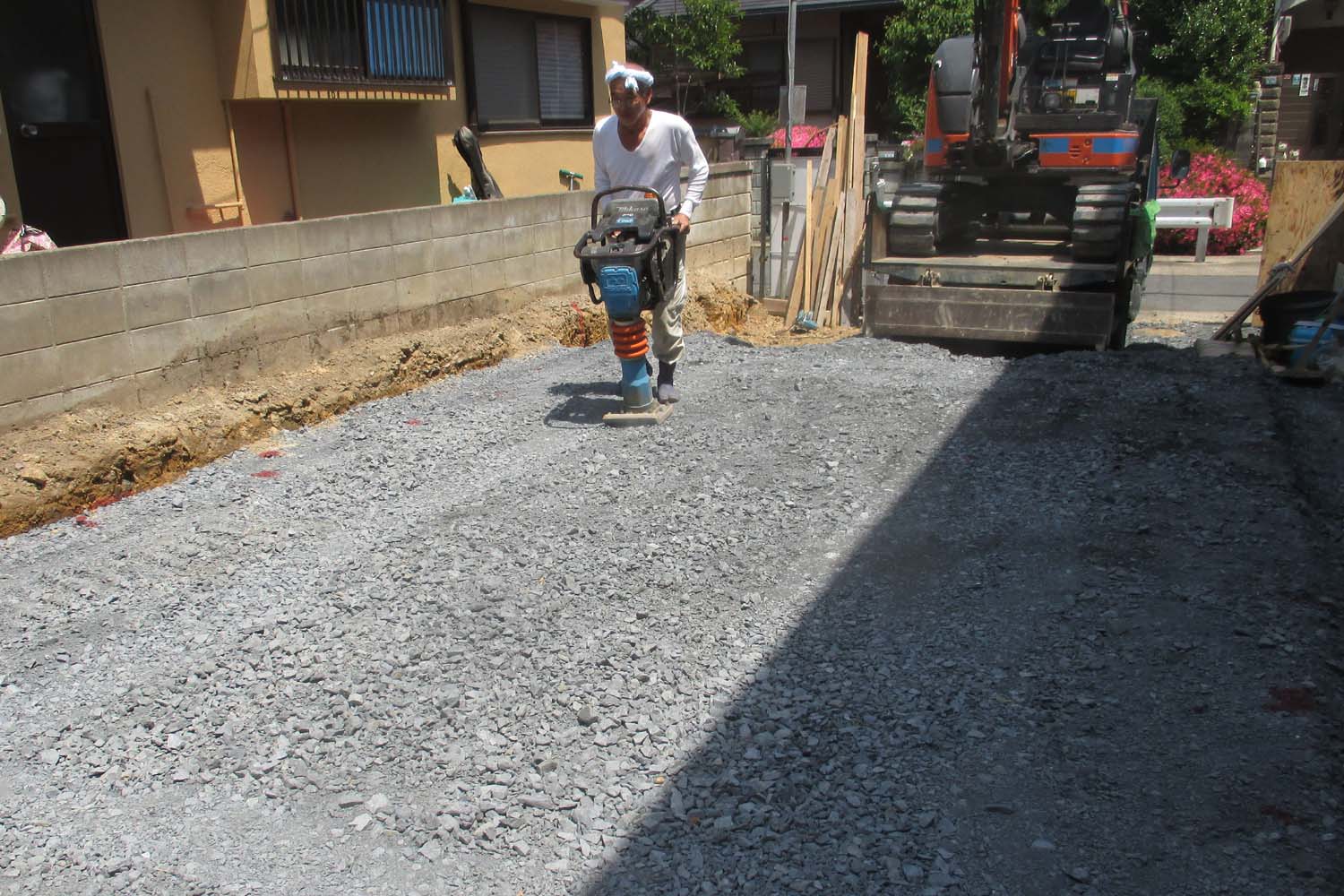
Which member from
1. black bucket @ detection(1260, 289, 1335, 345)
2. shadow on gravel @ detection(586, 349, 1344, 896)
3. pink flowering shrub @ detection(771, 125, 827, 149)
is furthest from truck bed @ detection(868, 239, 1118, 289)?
pink flowering shrub @ detection(771, 125, 827, 149)

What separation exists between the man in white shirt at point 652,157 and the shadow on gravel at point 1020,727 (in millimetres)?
1838

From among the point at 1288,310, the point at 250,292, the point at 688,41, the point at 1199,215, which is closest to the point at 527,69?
the point at 250,292

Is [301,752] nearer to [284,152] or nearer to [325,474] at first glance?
[325,474]

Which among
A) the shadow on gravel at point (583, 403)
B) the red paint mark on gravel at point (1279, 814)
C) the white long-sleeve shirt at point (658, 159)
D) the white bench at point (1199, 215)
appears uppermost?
the white long-sleeve shirt at point (658, 159)

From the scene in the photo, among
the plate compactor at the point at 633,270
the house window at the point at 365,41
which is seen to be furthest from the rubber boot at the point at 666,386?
the house window at the point at 365,41

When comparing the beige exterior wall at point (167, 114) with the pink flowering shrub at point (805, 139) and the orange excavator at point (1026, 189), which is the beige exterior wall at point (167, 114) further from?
the pink flowering shrub at point (805, 139)

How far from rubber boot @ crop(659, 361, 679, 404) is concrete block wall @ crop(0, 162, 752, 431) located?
6.22 feet

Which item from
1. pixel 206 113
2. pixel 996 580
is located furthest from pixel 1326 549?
pixel 206 113

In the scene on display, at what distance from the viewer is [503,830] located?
108 inches

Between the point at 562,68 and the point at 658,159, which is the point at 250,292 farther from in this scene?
the point at 562,68

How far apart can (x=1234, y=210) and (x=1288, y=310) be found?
289 inches

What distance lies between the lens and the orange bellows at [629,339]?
5445 millimetres

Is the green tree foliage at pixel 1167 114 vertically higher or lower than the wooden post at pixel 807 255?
higher

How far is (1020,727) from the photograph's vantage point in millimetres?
3020
